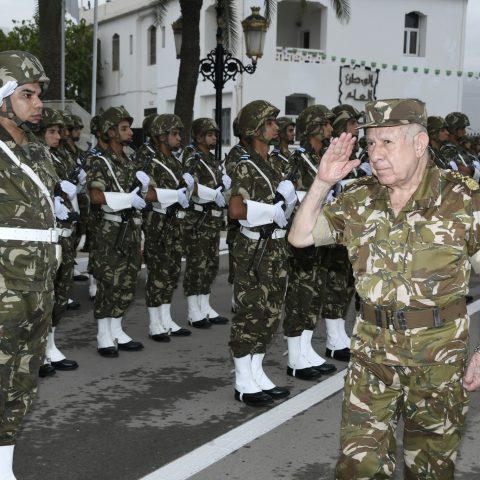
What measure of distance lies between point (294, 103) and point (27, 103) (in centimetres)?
2803

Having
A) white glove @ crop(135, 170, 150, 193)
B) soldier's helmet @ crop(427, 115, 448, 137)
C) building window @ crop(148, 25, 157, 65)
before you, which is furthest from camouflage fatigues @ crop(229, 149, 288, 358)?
building window @ crop(148, 25, 157, 65)

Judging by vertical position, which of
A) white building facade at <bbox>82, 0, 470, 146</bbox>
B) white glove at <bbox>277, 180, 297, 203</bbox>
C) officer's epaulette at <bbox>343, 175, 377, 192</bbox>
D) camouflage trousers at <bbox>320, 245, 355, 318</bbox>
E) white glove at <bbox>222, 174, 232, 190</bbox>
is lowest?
camouflage trousers at <bbox>320, 245, 355, 318</bbox>

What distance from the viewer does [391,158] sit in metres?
3.24

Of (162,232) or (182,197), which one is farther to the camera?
(162,232)

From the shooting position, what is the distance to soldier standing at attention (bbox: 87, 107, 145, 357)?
6.85 m

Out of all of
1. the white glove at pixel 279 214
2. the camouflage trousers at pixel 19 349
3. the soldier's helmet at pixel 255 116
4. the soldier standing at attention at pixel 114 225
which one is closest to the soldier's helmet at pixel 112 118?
the soldier standing at attention at pixel 114 225

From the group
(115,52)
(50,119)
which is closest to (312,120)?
(50,119)

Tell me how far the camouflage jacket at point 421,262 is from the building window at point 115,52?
38767 mm

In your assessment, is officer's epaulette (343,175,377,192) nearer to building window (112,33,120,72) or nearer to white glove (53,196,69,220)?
white glove (53,196,69,220)

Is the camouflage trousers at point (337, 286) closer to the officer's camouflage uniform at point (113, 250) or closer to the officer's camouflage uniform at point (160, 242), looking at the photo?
the officer's camouflage uniform at point (160, 242)

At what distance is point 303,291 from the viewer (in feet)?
21.3

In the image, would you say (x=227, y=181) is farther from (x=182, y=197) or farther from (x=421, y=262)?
(x=421, y=262)

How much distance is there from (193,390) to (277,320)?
2.87ft

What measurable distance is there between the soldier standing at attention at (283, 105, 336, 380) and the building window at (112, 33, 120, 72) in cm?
3541
